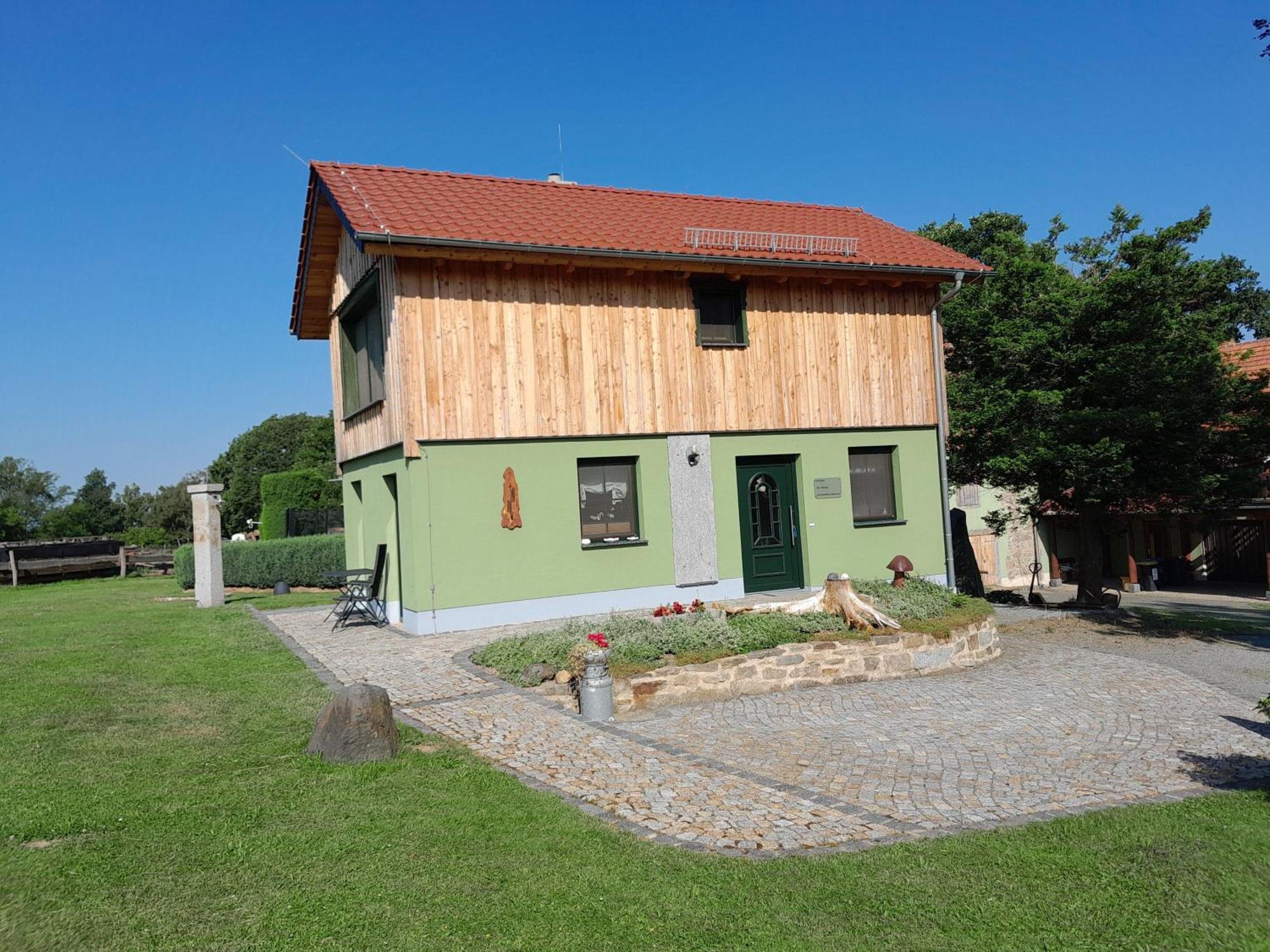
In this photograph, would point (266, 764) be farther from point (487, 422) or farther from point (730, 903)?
point (487, 422)

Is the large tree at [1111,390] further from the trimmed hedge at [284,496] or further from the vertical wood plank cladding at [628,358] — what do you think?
the trimmed hedge at [284,496]

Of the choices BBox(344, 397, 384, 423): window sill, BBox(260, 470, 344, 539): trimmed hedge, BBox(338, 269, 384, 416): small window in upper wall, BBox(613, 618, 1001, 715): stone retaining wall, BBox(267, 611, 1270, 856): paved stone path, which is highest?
BBox(338, 269, 384, 416): small window in upper wall

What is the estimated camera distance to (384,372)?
1349cm

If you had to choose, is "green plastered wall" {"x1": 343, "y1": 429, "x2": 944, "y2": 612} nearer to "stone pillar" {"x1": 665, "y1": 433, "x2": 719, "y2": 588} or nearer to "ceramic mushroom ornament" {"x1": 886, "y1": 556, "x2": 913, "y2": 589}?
"stone pillar" {"x1": 665, "y1": 433, "x2": 719, "y2": 588}

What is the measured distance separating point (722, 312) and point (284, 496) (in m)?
19.6

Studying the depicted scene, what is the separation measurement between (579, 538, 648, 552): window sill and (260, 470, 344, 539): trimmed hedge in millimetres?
17545

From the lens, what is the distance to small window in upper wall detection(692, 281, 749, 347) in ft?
48.5

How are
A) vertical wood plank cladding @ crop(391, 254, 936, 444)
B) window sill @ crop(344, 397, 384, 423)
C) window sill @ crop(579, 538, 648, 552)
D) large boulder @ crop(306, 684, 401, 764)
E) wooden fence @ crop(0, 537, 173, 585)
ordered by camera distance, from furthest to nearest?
wooden fence @ crop(0, 537, 173, 585)
window sill @ crop(344, 397, 384, 423)
window sill @ crop(579, 538, 648, 552)
vertical wood plank cladding @ crop(391, 254, 936, 444)
large boulder @ crop(306, 684, 401, 764)

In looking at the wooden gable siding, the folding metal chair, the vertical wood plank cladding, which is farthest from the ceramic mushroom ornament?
the folding metal chair

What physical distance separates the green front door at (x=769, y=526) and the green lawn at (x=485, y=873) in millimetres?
8875

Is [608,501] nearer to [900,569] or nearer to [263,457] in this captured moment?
[900,569]

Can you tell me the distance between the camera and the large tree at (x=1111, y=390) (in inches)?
571

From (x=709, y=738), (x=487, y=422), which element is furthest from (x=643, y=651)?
(x=487, y=422)

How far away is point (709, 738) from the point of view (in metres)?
7.45
